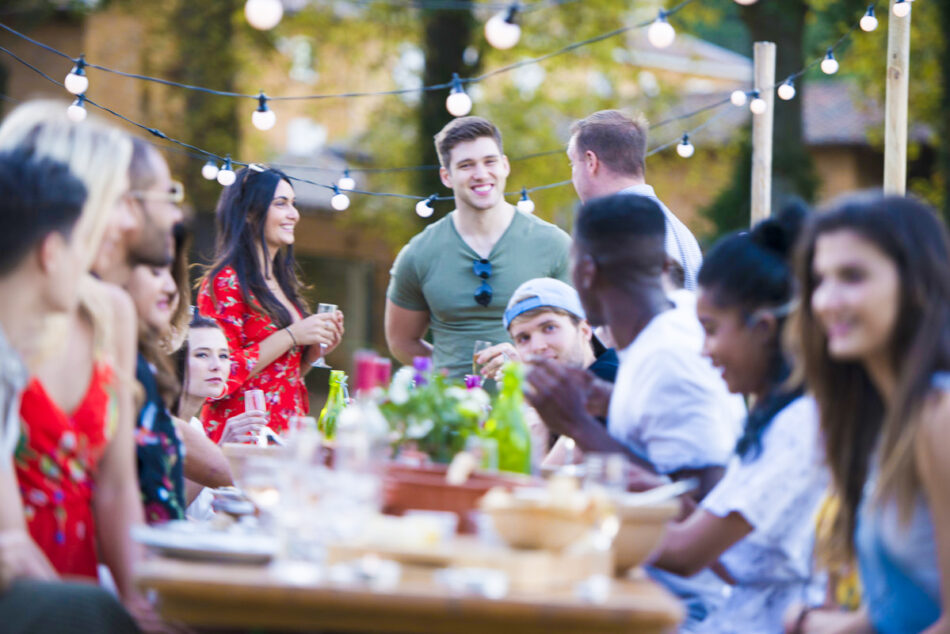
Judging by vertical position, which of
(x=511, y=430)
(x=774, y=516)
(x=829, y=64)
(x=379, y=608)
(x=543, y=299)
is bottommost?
(x=379, y=608)

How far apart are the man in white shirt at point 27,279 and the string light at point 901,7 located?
335cm

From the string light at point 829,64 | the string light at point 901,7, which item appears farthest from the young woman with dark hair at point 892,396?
the string light at point 829,64

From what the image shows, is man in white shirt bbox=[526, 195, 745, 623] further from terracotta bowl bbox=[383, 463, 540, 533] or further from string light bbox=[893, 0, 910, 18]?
string light bbox=[893, 0, 910, 18]

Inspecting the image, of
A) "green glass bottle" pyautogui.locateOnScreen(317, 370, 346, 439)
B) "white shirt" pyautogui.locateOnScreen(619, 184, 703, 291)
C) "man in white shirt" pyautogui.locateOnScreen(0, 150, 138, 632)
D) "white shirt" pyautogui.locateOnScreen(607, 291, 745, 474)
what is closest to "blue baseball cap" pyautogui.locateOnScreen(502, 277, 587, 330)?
"green glass bottle" pyautogui.locateOnScreen(317, 370, 346, 439)

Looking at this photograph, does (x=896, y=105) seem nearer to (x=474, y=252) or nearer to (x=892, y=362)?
(x=474, y=252)

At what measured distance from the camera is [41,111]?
232cm

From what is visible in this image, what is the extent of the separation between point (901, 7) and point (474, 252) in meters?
1.90

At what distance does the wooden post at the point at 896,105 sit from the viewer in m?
4.53

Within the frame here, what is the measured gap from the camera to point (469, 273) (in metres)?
4.66

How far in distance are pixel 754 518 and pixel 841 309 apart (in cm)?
52

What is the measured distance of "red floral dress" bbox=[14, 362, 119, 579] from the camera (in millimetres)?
2221

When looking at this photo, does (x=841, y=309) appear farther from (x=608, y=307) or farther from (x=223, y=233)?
(x=223, y=233)

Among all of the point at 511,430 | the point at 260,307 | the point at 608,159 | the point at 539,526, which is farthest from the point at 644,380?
the point at 260,307

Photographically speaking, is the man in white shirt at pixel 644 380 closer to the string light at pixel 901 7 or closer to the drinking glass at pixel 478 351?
the drinking glass at pixel 478 351
